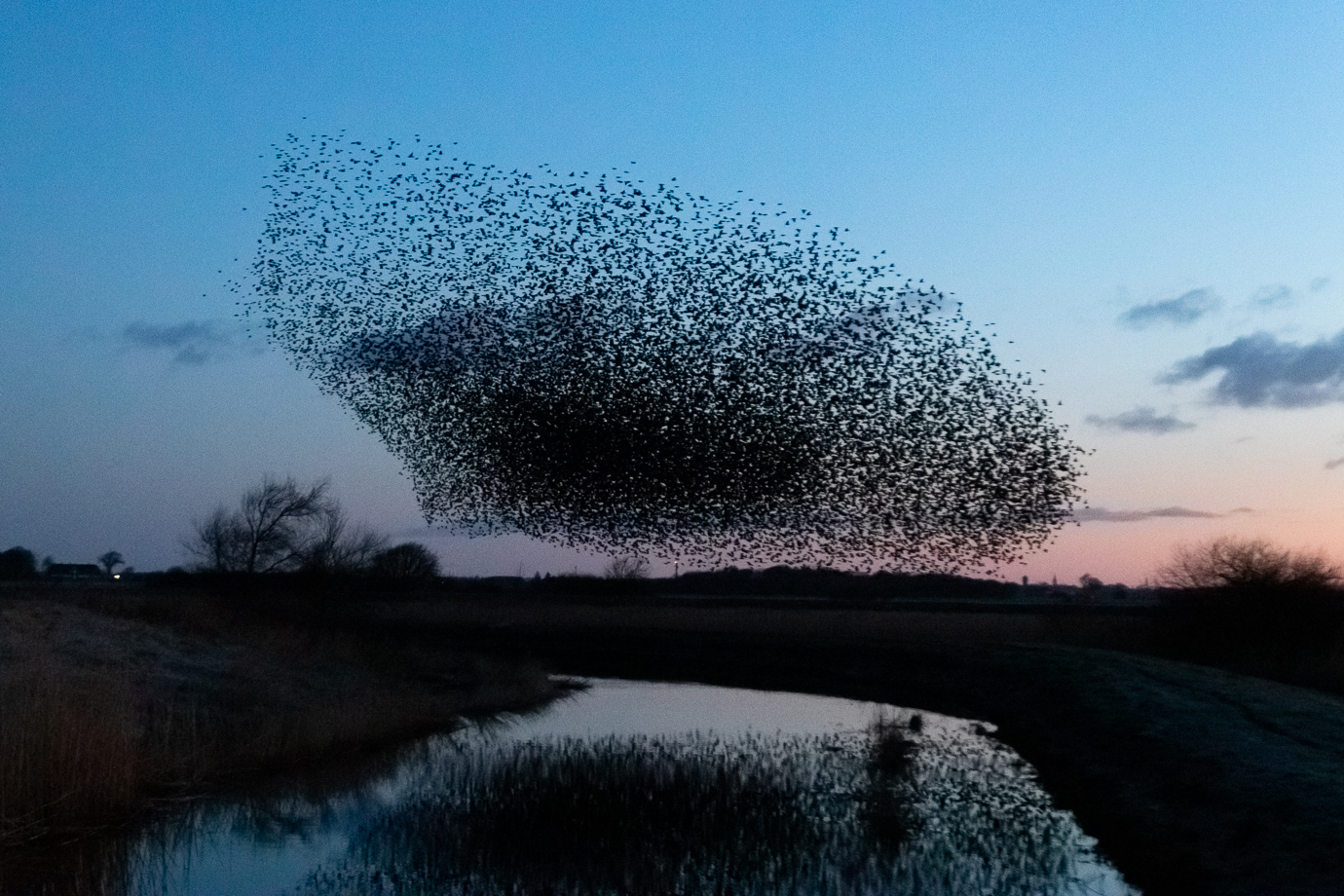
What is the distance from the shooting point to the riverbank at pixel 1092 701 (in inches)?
549

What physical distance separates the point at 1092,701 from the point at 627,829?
14082 millimetres

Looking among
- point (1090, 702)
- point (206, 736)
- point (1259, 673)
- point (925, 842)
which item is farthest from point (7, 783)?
point (1259, 673)

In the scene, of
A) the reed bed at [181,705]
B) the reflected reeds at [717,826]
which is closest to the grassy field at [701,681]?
the reed bed at [181,705]

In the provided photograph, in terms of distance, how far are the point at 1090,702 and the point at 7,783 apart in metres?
20.0

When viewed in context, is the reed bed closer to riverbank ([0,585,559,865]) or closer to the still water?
riverbank ([0,585,559,865])

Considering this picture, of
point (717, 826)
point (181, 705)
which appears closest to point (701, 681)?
point (181, 705)

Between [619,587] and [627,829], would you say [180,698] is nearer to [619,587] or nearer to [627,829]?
[627,829]

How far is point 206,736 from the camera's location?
2145cm

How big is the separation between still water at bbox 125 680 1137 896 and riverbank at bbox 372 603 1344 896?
998mm

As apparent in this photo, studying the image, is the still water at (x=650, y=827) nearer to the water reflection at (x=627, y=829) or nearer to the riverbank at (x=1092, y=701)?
the water reflection at (x=627, y=829)

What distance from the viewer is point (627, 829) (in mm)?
16328

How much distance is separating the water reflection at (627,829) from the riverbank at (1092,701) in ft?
3.35

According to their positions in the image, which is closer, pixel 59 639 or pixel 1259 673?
pixel 59 639

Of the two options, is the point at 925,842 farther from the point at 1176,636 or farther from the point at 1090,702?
the point at 1176,636
